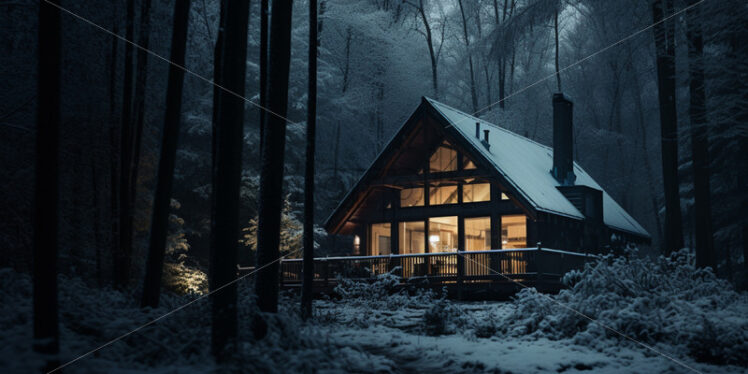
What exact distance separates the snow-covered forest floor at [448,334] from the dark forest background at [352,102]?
3967 millimetres

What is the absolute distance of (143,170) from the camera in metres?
24.2

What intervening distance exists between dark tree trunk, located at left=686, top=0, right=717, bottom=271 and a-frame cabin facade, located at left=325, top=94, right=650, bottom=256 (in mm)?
5067

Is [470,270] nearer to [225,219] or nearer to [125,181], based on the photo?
[125,181]

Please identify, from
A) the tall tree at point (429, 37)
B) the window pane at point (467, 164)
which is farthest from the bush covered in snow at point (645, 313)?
the tall tree at point (429, 37)

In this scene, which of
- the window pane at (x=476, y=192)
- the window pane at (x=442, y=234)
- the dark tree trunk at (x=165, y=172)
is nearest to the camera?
the dark tree trunk at (x=165, y=172)

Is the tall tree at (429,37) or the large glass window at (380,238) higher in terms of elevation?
the tall tree at (429,37)

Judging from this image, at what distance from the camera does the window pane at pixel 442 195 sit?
85.4 feet

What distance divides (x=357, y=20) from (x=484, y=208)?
1774 centimetres

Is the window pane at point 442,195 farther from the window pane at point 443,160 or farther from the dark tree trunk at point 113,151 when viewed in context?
the dark tree trunk at point 113,151

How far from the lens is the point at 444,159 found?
25828mm

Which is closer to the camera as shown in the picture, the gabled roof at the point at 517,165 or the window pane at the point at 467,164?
the gabled roof at the point at 517,165

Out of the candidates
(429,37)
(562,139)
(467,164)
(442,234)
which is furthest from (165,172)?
(429,37)

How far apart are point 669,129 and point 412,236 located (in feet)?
38.4

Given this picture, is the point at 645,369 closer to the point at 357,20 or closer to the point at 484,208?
the point at 484,208
